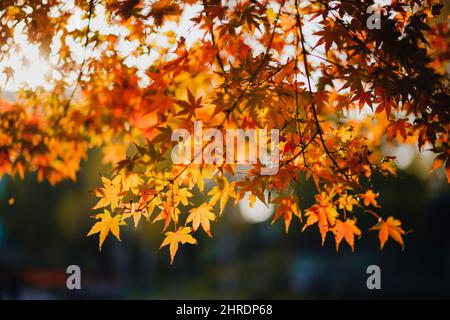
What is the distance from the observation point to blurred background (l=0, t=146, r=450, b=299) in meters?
16.8

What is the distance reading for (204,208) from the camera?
241 cm

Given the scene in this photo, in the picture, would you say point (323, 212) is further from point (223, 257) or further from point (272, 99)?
point (223, 257)

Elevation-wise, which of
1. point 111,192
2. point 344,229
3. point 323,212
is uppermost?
point 111,192

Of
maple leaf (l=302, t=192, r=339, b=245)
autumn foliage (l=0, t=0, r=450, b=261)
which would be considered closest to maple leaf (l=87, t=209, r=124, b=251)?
autumn foliage (l=0, t=0, r=450, b=261)

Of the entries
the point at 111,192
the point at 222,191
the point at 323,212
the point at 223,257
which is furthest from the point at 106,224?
the point at 223,257

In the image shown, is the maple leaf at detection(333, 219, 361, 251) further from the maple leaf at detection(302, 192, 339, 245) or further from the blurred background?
the blurred background

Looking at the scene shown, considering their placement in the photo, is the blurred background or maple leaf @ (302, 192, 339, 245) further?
the blurred background

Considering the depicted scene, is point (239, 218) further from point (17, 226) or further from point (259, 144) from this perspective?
point (259, 144)

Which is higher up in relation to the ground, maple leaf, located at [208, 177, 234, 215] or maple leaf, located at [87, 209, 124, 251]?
maple leaf, located at [208, 177, 234, 215]

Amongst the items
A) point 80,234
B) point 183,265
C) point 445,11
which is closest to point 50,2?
point 445,11

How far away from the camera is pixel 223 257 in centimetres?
2528

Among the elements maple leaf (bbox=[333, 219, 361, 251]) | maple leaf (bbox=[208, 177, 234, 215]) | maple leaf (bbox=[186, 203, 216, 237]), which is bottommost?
maple leaf (bbox=[333, 219, 361, 251])

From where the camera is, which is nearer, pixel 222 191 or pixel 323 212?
pixel 222 191
